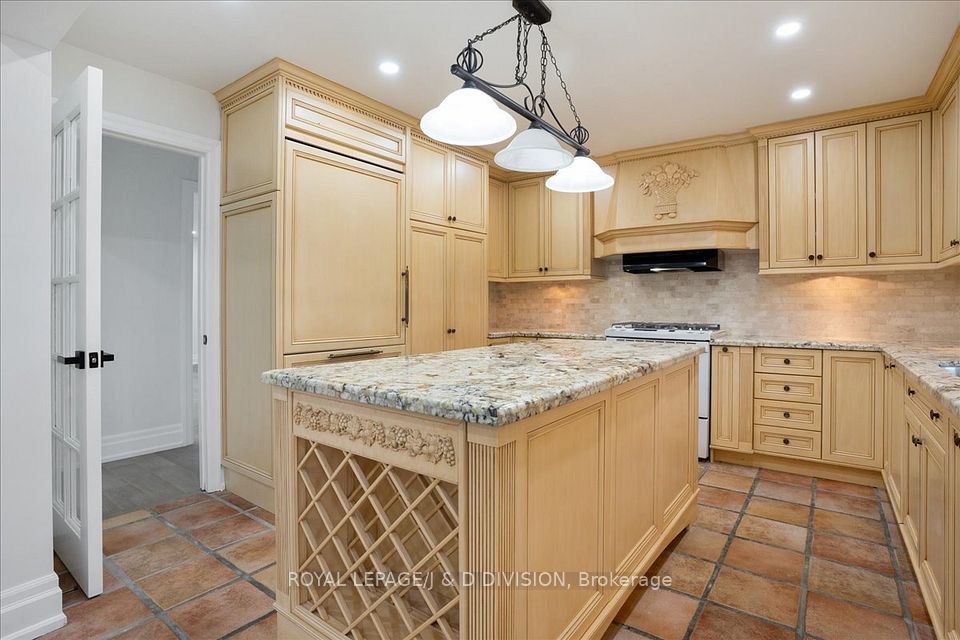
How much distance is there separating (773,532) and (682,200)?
262 cm

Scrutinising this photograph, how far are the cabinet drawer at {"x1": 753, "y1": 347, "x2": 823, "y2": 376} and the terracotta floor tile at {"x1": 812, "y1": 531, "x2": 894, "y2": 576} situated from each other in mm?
1252

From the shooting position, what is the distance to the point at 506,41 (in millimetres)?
2619

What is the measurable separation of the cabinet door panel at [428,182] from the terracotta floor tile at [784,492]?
2910 millimetres

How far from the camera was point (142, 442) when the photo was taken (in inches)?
155

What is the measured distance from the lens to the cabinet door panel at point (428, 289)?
11.9 feet

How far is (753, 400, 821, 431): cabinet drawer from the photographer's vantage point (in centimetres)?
344

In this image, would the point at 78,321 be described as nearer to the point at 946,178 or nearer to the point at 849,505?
the point at 849,505

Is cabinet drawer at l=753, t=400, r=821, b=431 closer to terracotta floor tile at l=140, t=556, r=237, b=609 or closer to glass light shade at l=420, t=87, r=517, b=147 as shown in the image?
glass light shade at l=420, t=87, r=517, b=147

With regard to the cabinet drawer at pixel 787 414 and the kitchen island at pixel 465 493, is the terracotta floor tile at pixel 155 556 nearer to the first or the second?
the kitchen island at pixel 465 493

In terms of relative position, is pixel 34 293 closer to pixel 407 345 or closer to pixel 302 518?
pixel 302 518

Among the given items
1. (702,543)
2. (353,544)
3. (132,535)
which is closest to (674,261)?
(702,543)

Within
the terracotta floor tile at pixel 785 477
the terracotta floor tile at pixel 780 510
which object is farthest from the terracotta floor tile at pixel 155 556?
the terracotta floor tile at pixel 785 477

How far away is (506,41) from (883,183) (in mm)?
2807

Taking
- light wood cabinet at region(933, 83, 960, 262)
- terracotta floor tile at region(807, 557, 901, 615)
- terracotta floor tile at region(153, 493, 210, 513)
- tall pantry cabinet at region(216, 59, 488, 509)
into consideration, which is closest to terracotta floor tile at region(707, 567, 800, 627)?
terracotta floor tile at region(807, 557, 901, 615)
